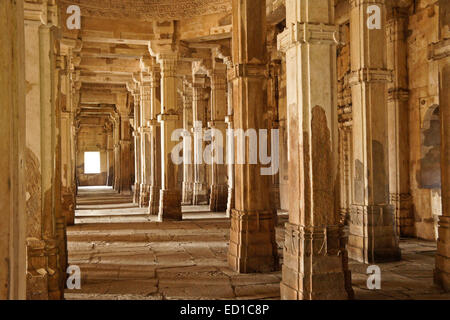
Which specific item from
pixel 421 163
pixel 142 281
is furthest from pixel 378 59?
pixel 142 281

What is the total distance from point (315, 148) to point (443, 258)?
2.61m

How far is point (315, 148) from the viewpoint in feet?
17.5

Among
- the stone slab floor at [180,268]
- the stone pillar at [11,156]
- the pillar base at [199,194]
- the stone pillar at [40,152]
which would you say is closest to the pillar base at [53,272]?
the stone pillar at [40,152]

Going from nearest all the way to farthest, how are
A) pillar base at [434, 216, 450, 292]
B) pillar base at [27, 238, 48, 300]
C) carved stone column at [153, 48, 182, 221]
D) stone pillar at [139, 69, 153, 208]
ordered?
1. pillar base at [27, 238, 48, 300]
2. pillar base at [434, 216, 450, 292]
3. carved stone column at [153, 48, 182, 221]
4. stone pillar at [139, 69, 153, 208]

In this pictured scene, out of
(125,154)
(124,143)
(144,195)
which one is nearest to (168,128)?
(144,195)

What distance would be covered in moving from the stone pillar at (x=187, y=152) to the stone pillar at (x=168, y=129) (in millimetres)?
6130

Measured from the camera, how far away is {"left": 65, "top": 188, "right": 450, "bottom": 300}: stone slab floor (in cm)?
617

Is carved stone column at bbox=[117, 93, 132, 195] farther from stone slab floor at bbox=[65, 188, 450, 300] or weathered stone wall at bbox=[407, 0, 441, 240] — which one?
weathered stone wall at bbox=[407, 0, 441, 240]

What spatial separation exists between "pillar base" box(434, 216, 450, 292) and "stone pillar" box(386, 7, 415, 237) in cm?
434

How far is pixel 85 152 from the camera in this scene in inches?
1590

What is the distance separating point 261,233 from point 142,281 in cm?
Answer: 208

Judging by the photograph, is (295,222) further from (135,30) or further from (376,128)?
(135,30)

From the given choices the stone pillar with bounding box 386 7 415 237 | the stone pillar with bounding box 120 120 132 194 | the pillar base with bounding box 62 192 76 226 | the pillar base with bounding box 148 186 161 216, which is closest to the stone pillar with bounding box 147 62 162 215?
the pillar base with bounding box 148 186 161 216

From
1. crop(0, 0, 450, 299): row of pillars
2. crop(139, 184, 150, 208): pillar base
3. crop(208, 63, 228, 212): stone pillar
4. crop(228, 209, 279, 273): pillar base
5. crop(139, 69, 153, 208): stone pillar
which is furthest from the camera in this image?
crop(139, 184, 150, 208): pillar base
